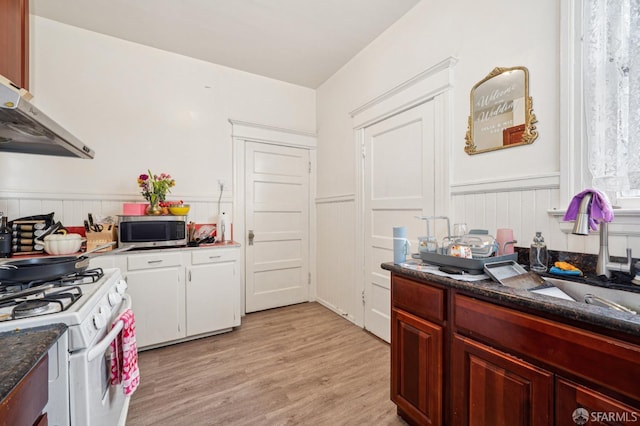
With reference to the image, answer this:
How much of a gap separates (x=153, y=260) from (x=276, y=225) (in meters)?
1.44

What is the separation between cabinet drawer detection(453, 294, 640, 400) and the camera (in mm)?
771

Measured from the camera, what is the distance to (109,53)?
2.64 m

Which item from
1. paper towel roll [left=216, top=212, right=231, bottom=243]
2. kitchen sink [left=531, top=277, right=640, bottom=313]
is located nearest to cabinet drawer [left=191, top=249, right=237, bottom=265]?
paper towel roll [left=216, top=212, right=231, bottom=243]

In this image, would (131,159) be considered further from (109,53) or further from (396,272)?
(396,272)

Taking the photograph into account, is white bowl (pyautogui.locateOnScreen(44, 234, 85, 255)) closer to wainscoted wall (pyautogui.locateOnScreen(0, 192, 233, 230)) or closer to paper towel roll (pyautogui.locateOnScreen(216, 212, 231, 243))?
wainscoted wall (pyautogui.locateOnScreen(0, 192, 233, 230))

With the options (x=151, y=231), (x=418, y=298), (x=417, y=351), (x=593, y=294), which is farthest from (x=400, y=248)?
(x=151, y=231)

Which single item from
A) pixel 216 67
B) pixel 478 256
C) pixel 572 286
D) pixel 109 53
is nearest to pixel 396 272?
pixel 478 256

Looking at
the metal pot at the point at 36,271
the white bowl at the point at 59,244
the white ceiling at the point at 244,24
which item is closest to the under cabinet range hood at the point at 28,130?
the metal pot at the point at 36,271

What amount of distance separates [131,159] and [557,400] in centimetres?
347

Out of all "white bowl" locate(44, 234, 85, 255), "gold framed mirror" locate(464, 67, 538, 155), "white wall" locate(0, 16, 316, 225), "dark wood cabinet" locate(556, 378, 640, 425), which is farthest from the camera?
"white wall" locate(0, 16, 316, 225)

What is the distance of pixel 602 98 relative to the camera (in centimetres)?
125

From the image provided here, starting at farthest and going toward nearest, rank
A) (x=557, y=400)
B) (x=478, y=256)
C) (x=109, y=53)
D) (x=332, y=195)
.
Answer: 1. (x=332, y=195)
2. (x=109, y=53)
3. (x=478, y=256)
4. (x=557, y=400)

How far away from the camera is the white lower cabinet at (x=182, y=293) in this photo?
231 cm

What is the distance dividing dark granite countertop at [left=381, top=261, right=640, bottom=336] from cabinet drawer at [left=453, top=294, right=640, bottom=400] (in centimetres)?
5
